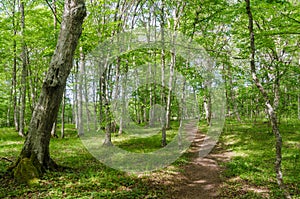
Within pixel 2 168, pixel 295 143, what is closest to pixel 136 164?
pixel 2 168

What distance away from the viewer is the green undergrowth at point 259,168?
23.0ft

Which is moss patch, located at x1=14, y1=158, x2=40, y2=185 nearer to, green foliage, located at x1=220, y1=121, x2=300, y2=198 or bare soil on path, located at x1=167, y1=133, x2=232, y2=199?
bare soil on path, located at x1=167, y1=133, x2=232, y2=199

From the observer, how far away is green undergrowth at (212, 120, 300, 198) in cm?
702

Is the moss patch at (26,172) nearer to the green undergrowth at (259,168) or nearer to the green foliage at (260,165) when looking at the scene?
the green undergrowth at (259,168)

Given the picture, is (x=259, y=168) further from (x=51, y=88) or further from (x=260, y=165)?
(x=51, y=88)

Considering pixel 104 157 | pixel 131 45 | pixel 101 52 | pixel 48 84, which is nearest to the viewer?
pixel 48 84

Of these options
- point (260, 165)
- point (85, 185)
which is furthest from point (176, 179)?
point (260, 165)

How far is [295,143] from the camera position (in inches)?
494

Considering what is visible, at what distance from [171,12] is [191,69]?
5385 millimetres

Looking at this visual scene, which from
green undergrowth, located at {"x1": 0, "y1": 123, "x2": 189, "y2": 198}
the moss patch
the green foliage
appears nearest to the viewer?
green undergrowth, located at {"x1": 0, "y1": 123, "x2": 189, "y2": 198}

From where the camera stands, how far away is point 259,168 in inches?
361

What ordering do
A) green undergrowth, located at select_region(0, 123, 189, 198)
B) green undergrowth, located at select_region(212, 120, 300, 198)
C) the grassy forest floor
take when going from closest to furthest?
green undergrowth, located at select_region(0, 123, 189, 198)
the grassy forest floor
green undergrowth, located at select_region(212, 120, 300, 198)

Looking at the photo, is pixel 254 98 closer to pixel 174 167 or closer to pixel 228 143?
pixel 228 143

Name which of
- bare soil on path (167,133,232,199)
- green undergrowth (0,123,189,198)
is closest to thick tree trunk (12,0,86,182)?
green undergrowth (0,123,189,198)
